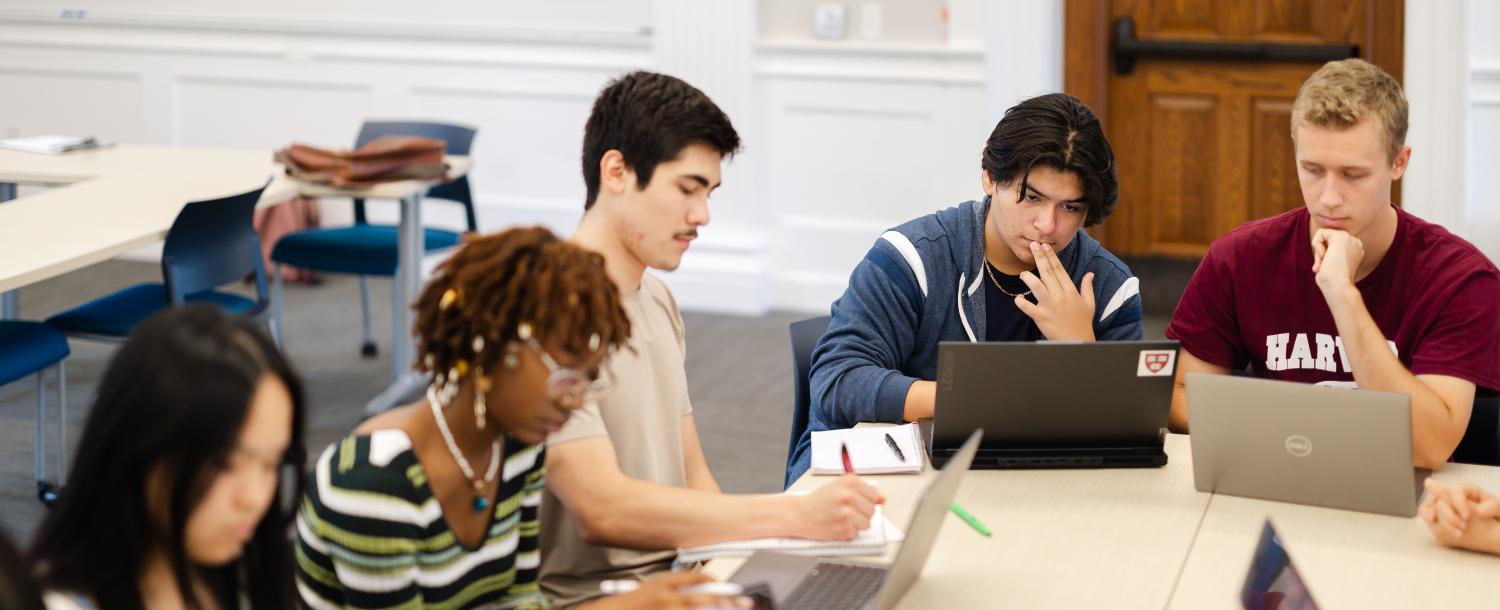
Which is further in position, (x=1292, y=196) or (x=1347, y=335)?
(x=1292, y=196)

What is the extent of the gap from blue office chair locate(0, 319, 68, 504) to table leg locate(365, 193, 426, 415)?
950 mm

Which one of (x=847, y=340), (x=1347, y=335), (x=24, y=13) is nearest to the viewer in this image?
(x=1347, y=335)

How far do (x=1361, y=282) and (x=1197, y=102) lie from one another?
3.31m

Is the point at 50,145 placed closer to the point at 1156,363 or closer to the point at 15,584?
the point at 1156,363

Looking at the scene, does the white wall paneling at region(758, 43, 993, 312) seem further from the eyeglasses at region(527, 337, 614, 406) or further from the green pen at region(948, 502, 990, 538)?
the eyeglasses at region(527, 337, 614, 406)

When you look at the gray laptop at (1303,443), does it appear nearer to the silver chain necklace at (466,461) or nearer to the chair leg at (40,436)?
the silver chain necklace at (466,461)

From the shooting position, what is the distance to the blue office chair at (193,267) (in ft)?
12.4

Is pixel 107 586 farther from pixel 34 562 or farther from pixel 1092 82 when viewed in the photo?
pixel 1092 82

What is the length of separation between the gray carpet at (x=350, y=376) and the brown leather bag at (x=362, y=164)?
583mm

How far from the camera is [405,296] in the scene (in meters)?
4.61

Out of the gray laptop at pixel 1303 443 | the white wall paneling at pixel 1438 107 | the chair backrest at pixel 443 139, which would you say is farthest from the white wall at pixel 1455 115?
the gray laptop at pixel 1303 443

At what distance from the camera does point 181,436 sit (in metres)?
1.32

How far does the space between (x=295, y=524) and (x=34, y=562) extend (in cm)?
38

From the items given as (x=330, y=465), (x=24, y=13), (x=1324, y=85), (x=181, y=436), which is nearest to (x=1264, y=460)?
(x=1324, y=85)
